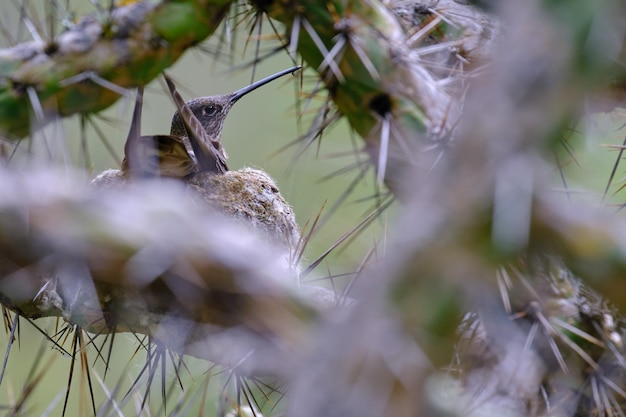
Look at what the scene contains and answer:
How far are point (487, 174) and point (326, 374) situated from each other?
0.19 meters

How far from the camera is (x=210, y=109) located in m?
2.37

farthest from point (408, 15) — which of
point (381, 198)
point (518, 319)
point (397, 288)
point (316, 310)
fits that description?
point (397, 288)

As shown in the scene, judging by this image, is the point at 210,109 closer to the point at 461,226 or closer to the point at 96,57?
the point at 96,57

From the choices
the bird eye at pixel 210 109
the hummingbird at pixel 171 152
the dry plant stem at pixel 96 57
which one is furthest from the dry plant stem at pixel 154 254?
the bird eye at pixel 210 109

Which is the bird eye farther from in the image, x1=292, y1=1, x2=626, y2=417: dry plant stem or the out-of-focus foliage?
x1=292, y1=1, x2=626, y2=417: dry plant stem

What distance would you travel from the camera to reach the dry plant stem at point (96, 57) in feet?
3.47

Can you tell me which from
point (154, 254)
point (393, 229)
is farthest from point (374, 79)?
point (154, 254)

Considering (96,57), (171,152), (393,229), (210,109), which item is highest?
(96,57)

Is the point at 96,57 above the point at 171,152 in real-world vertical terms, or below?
above

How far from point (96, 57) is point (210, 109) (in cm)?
131

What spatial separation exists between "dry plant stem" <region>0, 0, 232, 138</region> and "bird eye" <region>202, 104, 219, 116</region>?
4.17 feet

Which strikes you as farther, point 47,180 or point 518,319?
point 518,319

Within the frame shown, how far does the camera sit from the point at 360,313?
597 mm

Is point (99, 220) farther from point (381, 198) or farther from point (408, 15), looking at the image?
point (408, 15)
